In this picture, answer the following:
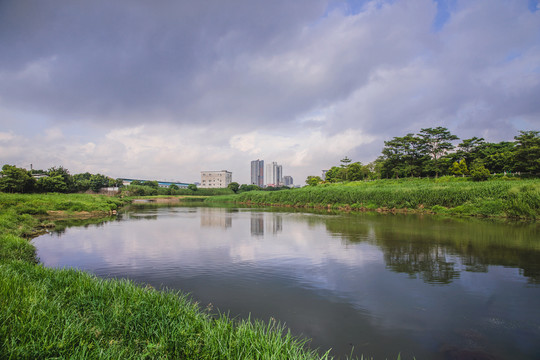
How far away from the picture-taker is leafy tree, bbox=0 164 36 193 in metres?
37.5

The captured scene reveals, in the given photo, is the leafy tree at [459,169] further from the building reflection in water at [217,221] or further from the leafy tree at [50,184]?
the leafy tree at [50,184]

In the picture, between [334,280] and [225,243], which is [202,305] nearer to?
[334,280]

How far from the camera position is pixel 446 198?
32.3 metres

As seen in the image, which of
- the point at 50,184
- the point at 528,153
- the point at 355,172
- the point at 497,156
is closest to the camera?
the point at 528,153

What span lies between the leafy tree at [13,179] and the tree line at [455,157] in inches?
2488

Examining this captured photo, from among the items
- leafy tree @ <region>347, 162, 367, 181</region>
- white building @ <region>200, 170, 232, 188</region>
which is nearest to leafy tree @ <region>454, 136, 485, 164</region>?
leafy tree @ <region>347, 162, 367, 181</region>

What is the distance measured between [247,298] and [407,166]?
191 ft

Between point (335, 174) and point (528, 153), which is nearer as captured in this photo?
point (528, 153)

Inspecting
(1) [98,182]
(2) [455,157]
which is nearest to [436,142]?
(2) [455,157]

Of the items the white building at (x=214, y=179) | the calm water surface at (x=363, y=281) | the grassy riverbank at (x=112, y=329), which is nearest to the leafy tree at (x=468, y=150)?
the calm water surface at (x=363, y=281)

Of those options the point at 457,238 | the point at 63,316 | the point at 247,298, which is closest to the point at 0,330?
the point at 63,316

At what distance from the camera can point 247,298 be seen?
7.47m

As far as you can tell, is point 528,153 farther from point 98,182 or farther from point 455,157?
point 98,182

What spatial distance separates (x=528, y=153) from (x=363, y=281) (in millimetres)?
43166
